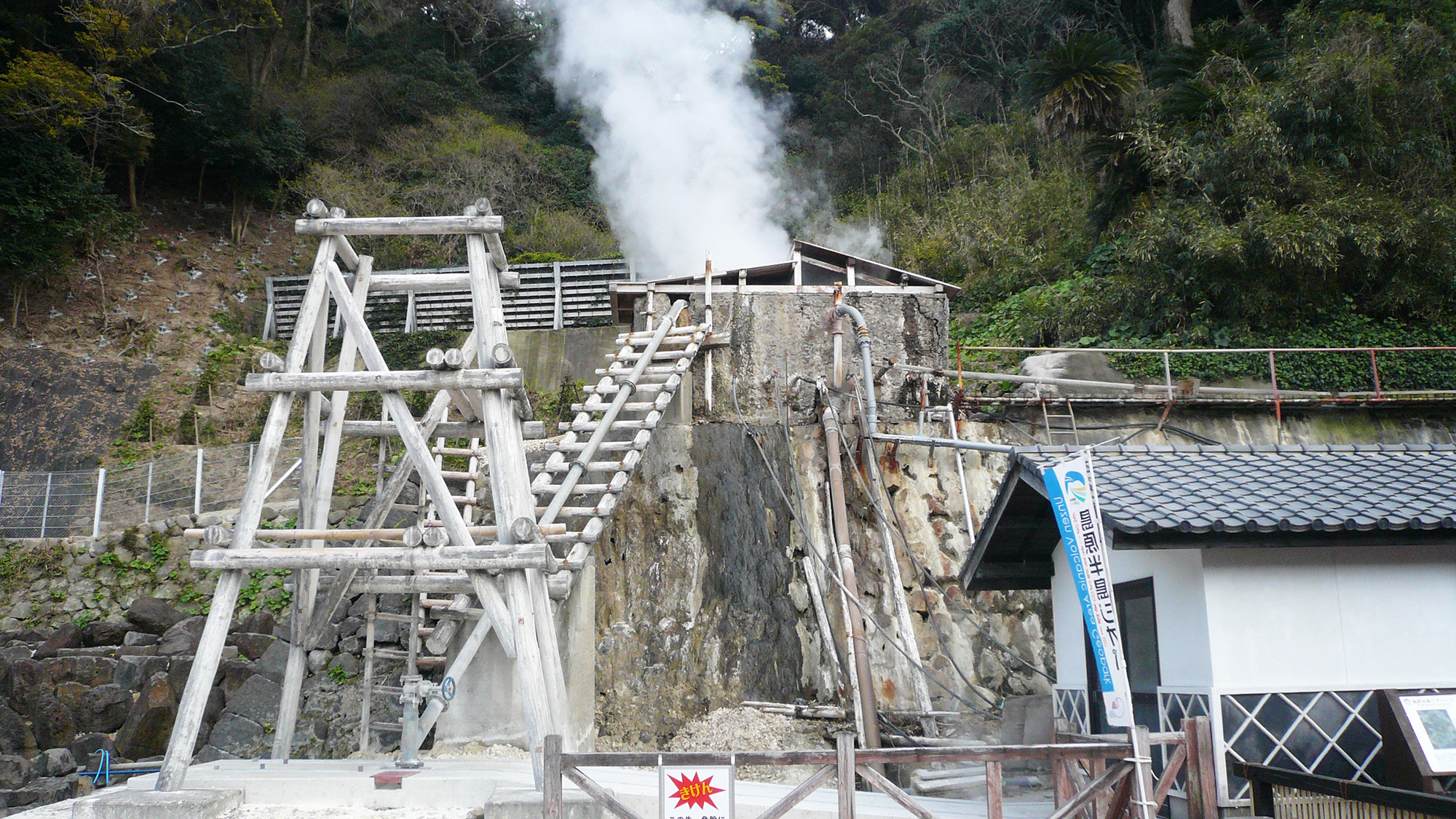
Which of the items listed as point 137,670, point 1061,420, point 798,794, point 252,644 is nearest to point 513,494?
point 798,794

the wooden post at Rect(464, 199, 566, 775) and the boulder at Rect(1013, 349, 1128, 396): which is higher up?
the boulder at Rect(1013, 349, 1128, 396)

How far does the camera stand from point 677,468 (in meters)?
13.1

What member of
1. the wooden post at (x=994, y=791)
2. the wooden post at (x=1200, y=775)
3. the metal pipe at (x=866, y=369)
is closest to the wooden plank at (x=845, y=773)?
the wooden post at (x=994, y=791)

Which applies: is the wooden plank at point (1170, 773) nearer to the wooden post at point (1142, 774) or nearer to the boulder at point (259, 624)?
the wooden post at point (1142, 774)

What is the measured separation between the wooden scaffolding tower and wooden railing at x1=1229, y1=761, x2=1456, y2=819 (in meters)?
4.78

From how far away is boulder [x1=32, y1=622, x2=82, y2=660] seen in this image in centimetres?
1412

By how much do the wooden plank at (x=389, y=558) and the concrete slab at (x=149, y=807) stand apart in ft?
5.09

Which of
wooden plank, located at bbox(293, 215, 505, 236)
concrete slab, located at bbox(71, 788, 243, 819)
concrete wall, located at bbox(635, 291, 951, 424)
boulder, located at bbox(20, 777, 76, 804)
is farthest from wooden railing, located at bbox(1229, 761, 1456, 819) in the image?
boulder, located at bbox(20, 777, 76, 804)

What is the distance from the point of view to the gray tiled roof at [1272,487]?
20.6 feet

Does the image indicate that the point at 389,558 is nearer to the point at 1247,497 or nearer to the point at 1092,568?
the point at 1092,568

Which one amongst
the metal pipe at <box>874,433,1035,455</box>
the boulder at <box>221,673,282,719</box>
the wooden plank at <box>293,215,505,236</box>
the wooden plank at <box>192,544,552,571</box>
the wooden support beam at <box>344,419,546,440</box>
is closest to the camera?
the wooden plank at <box>192,544,552,571</box>

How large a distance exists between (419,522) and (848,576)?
514 cm

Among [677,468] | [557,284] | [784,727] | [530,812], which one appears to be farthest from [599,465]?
A: [557,284]

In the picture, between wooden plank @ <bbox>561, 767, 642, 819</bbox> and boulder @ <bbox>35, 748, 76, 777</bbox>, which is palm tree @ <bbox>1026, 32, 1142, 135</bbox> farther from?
boulder @ <bbox>35, 748, 76, 777</bbox>
